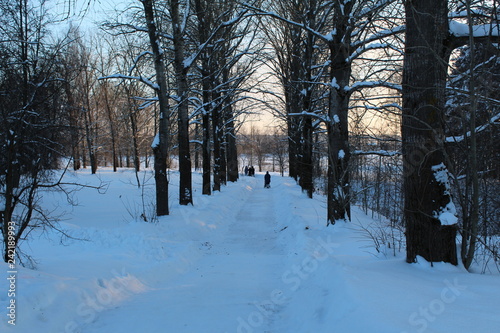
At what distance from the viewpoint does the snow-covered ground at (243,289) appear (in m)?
3.16

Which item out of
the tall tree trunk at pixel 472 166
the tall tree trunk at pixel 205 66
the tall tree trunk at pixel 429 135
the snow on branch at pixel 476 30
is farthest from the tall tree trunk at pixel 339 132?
the tall tree trunk at pixel 205 66

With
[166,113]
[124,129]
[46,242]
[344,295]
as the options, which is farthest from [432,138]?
[124,129]

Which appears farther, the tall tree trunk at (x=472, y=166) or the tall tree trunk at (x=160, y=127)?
the tall tree trunk at (x=160, y=127)

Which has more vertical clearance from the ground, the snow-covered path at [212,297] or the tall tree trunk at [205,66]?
the tall tree trunk at [205,66]

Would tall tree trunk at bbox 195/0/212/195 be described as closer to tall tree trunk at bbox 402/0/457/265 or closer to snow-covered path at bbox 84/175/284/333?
snow-covered path at bbox 84/175/284/333

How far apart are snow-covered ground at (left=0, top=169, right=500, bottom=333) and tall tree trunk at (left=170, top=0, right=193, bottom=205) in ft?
14.2

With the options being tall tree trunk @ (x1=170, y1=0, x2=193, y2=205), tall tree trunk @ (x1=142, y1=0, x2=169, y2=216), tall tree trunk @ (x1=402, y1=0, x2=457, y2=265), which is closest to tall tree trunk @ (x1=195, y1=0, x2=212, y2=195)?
tall tree trunk @ (x1=170, y1=0, x2=193, y2=205)

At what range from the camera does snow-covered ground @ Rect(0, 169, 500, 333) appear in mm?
3156

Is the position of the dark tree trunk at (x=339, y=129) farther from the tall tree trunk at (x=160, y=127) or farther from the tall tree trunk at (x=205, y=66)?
the tall tree trunk at (x=205, y=66)

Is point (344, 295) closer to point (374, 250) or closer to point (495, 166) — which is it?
point (374, 250)

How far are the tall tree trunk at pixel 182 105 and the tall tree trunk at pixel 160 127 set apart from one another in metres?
1.08

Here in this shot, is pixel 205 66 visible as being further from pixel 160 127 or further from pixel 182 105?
→ pixel 160 127

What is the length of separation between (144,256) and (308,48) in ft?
39.2

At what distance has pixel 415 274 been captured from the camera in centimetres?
425
